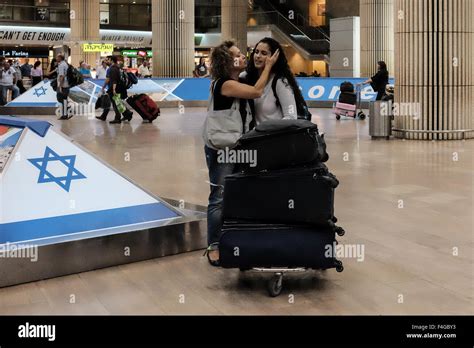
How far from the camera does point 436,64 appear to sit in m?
14.7

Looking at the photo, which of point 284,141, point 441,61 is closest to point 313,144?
point 284,141

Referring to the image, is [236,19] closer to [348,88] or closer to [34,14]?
[34,14]

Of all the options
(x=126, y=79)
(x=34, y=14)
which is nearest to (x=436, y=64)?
(x=126, y=79)

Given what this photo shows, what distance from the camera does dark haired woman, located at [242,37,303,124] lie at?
17.1ft

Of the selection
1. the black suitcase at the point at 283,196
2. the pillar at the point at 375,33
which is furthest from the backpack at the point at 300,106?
the pillar at the point at 375,33

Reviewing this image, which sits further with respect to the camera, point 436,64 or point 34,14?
point 34,14

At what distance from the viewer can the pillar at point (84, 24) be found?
36781 mm

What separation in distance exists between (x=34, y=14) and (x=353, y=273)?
45.0 metres

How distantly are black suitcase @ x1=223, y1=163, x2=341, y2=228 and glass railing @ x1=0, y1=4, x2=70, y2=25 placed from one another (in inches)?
1721

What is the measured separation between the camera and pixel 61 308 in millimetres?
4656

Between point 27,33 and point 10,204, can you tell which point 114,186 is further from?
point 27,33

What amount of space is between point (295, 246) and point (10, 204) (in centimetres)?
226

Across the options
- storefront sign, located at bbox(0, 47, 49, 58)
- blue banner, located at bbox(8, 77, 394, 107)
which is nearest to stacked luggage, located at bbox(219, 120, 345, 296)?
blue banner, located at bbox(8, 77, 394, 107)

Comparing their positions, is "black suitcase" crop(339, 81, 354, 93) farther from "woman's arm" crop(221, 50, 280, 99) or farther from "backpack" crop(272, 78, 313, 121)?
"woman's arm" crop(221, 50, 280, 99)
